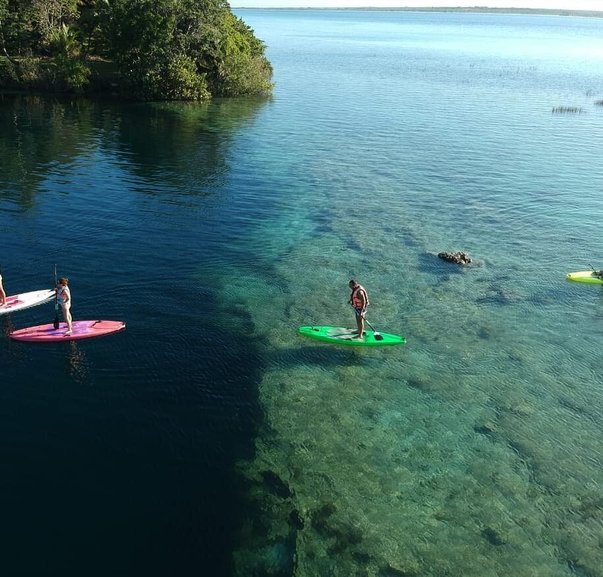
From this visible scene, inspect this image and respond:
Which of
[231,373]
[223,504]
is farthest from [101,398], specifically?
[223,504]

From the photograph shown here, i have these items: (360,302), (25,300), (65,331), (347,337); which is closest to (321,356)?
(347,337)

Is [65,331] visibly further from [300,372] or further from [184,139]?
[184,139]

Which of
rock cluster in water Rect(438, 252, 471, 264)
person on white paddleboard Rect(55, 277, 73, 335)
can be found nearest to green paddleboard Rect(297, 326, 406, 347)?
rock cluster in water Rect(438, 252, 471, 264)

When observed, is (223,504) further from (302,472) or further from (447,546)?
(447,546)

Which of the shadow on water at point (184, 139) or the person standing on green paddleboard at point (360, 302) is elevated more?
the shadow on water at point (184, 139)

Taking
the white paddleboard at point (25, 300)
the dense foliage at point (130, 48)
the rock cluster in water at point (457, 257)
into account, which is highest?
the dense foliage at point (130, 48)

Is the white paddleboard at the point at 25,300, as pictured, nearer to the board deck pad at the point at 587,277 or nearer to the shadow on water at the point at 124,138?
the shadow on water at the point at 124,138

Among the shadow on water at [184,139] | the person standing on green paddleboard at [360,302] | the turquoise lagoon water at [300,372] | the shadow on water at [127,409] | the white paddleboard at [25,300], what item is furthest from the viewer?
the shadow on water at [184,139]

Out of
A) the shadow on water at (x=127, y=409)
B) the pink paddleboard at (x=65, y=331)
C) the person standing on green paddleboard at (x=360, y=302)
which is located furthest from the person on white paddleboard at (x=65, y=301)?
the person standing on green paddleboard at (x=360, y=302)
